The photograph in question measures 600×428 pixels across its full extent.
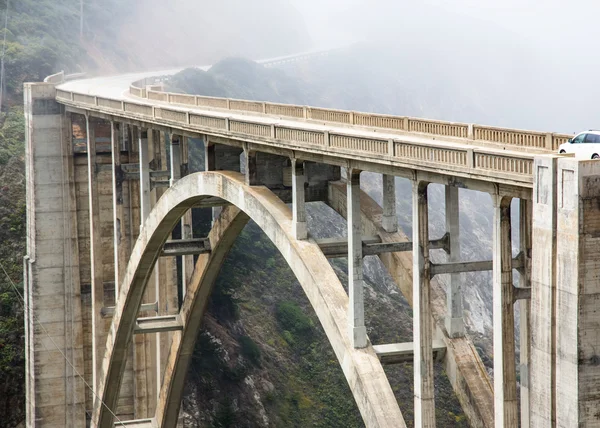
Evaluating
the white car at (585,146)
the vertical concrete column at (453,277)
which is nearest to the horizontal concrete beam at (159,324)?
the vertical concrete column at (453,277)

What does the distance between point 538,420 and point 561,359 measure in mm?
1104

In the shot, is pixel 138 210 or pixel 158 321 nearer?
A: pixel 158 321

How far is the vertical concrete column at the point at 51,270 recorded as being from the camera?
44.6 metres

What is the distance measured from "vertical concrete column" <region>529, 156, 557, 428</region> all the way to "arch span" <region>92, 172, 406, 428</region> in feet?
15.3

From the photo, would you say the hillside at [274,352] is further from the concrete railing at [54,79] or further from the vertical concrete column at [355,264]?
the vertical concrete column at [355,264]

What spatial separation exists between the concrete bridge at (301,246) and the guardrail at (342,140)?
44mm

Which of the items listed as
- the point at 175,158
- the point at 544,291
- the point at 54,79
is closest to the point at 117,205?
the point at 175,158

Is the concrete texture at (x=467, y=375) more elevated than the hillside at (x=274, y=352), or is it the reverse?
the concrete texture at (x=467, y=375)

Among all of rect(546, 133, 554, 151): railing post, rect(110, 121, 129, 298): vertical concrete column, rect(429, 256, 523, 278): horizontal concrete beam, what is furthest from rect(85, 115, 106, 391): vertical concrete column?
rect(546, 133, 554, 151): railing post

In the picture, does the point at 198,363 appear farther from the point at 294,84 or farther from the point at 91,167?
the point at 294,84

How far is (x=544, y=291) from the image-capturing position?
1399 cm

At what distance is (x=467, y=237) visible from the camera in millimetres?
109812

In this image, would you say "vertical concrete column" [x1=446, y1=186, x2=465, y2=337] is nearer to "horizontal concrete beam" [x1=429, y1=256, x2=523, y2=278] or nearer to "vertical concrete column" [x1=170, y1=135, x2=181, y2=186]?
"horizontal concrete beam" [x1=429, y1=256, x2=523, y2=278]

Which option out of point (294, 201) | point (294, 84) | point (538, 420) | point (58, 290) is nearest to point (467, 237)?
point (294, 84)
